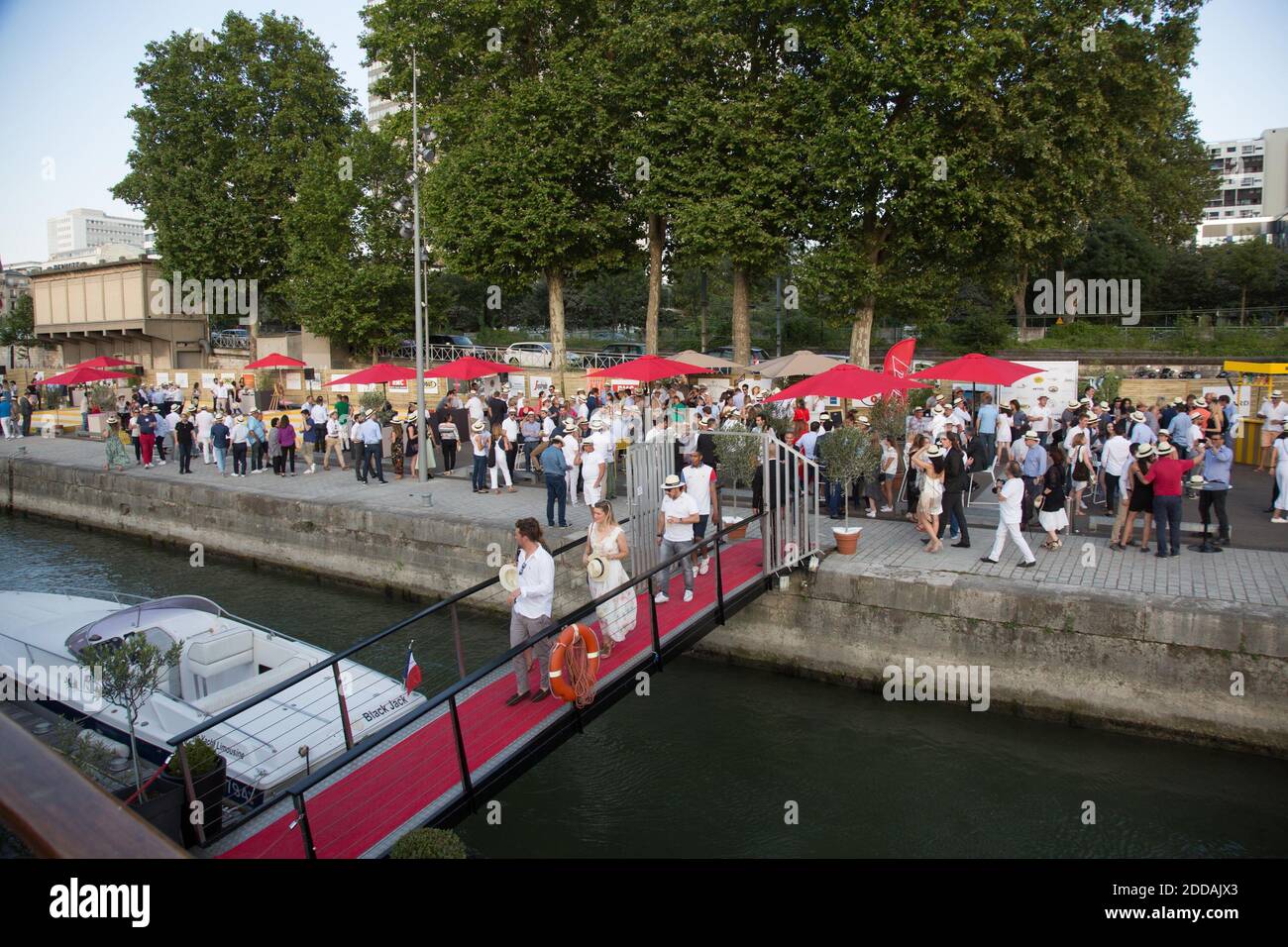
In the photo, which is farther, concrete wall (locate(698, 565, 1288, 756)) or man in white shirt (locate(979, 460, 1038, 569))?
man in white shirt (locate(979, 460, 1038, 569))

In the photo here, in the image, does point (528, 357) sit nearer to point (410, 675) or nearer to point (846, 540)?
point (846, 540)

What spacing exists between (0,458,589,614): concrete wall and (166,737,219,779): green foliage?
7.86 metres

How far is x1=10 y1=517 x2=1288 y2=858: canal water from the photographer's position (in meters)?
9.34

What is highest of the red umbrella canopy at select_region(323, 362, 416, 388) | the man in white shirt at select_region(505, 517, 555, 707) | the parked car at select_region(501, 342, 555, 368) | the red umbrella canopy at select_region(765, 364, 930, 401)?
the parked car at select_region(501, 342, 555, 368)

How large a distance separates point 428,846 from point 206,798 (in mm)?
2988

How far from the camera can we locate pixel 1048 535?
1323cm

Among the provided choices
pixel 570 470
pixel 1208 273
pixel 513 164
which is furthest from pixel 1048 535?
pixel 1208 273

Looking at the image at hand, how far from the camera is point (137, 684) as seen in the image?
818 cm

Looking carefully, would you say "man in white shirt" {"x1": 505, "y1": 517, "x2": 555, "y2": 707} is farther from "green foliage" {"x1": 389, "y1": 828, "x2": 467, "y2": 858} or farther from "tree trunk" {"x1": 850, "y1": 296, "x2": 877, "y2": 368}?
"tree trunk" {"x1": 850, "y1": 296, "x2": 877, "y2": 368}

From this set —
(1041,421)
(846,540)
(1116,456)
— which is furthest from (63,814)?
(1041,421)

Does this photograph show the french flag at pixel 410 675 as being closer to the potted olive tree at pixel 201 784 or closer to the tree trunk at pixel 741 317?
the potted olive tree at pixel 201 784

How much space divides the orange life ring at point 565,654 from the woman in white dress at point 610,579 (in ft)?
3.66

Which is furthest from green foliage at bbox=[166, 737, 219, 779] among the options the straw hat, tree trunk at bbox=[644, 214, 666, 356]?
tree trunk at bbox=[644, 214, 666, 356]
